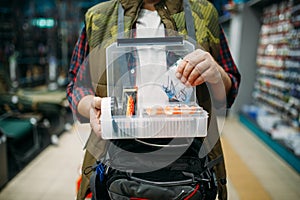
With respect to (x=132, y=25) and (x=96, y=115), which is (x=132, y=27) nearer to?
(x=132, y=25)

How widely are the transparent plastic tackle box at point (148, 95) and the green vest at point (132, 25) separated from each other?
2.0 inches

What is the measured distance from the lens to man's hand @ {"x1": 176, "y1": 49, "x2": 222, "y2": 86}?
25.7 inches

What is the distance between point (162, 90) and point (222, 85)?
143 mm

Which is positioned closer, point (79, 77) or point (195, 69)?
point (195, 69)

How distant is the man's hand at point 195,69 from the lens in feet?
2.14

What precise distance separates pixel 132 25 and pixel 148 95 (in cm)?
20

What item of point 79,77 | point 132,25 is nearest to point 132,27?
point 132,25

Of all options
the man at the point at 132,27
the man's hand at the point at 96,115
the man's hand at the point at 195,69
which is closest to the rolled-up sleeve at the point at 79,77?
the man at the point at 132,27

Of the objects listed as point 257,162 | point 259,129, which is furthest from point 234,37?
point 257,162

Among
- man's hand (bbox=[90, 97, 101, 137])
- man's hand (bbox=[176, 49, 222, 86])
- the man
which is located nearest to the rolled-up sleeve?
the man

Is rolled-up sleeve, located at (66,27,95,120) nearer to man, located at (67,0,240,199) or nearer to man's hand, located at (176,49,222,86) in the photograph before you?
man, located at (67,0,240,199)

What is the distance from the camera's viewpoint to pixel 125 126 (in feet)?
2.14

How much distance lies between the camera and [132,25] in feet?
2.66

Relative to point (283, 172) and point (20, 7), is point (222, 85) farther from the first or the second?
point (20, 7)
